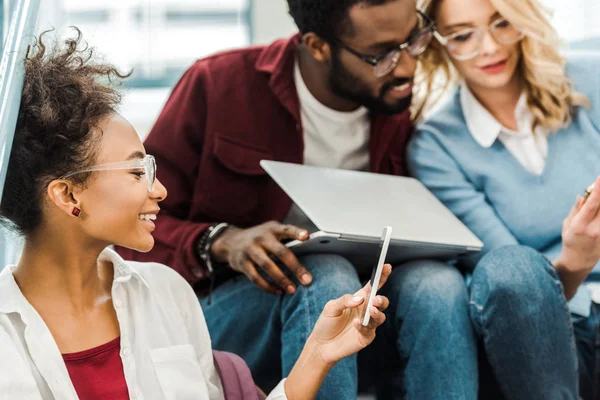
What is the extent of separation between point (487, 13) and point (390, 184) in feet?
1.32

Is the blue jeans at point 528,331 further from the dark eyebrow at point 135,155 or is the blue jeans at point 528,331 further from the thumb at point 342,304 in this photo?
the dark eyebrow at point 135,155

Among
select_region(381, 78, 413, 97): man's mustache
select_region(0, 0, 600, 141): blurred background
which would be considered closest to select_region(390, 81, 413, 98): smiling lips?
select_region(381, 78, 413, 97): man's mustache

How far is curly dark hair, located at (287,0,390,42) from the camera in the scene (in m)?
1.66

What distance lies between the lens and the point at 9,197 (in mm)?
1117

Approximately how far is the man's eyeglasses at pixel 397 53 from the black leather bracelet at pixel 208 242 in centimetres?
43

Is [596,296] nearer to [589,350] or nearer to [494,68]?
[589,350]

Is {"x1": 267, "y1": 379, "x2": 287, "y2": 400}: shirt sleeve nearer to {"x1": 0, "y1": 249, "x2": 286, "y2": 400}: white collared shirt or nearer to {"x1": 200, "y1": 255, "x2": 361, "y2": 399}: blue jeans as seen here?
Result: {"x1": 0, "y1": 249, "x2": 286, "y2": 400}: white collared shirt

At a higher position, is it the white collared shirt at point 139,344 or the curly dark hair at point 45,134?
the curly dark hair at point 45,134

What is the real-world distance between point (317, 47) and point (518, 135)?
432 millimetres

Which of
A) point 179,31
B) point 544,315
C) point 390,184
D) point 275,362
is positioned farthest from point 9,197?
point 179,31

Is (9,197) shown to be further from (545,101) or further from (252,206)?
(545,101)

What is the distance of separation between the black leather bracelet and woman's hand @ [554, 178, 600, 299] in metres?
0.56

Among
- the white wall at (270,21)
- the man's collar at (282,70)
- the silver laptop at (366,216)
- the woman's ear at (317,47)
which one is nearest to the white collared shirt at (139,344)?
the silver laptop at (366,216)

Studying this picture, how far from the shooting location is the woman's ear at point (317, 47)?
1.70 m
